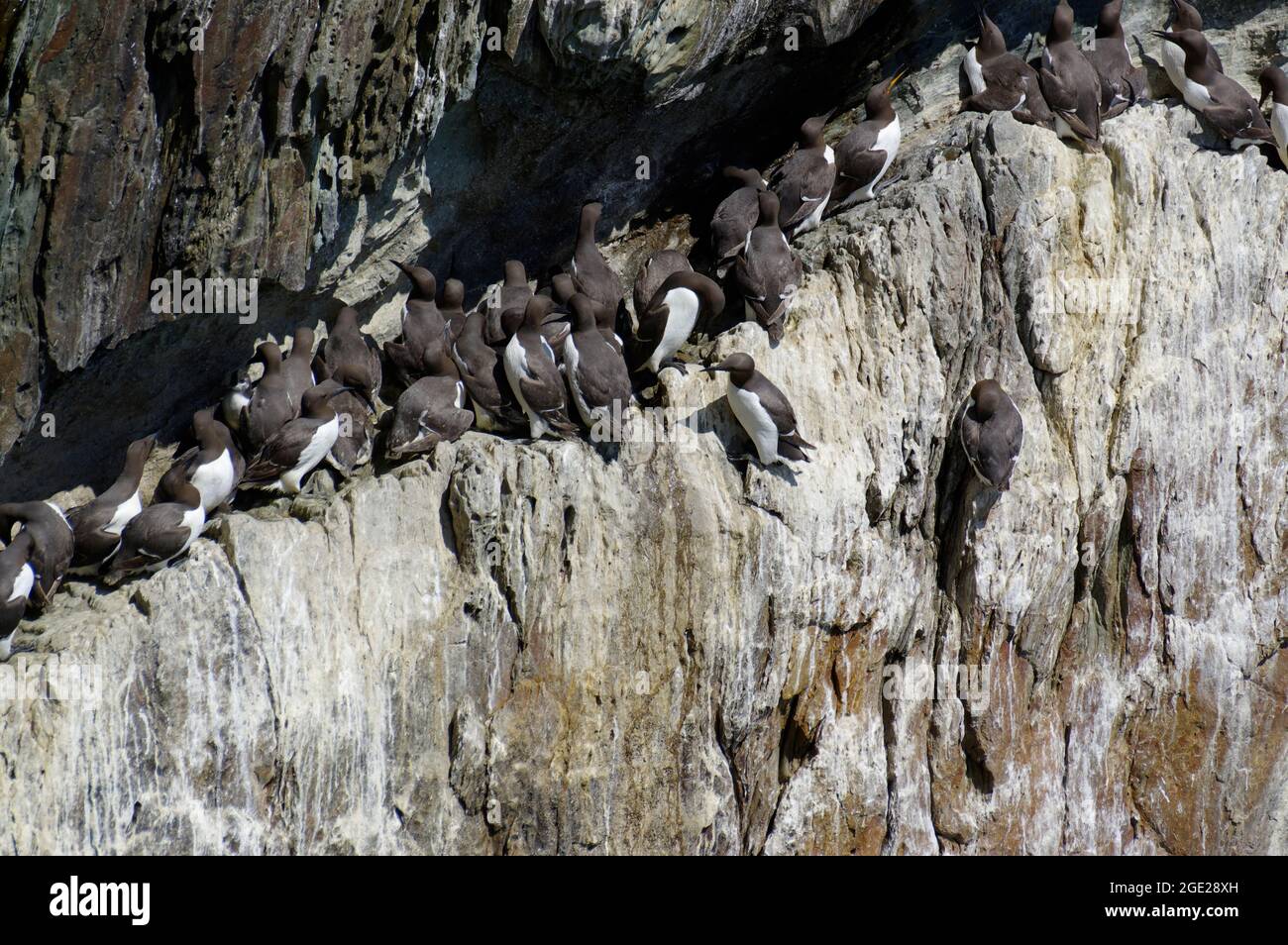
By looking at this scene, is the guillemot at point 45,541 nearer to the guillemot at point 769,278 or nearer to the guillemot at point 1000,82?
the guillemot at point 769,278

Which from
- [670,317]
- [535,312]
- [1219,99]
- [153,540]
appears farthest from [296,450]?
[1219,99]

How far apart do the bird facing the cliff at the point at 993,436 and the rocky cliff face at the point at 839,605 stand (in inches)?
14.3

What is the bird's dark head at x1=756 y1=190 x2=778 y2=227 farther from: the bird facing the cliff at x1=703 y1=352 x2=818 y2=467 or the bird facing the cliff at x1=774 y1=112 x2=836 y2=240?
the bird facing the cliff at x1=703 y1=352 x2=818 y2=467

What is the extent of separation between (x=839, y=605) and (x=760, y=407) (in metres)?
1.58

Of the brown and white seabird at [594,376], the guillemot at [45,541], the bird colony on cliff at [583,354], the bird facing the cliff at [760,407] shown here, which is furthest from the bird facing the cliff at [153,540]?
the bird facing the cliff at [760,407]

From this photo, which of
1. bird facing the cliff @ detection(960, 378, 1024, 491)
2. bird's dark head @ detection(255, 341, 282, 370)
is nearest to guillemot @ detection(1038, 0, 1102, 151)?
bird facing the cliff @ detection(960, 378, 1024, 491)

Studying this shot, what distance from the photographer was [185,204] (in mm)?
8375

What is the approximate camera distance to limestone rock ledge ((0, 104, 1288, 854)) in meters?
7.93

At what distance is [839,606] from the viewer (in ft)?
31.7

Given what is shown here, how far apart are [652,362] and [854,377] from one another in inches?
57.7

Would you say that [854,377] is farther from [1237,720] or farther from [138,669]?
[138,669]

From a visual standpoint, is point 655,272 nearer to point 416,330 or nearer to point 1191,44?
point 416,330

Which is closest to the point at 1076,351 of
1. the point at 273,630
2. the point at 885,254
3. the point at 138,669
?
the point at 885,254

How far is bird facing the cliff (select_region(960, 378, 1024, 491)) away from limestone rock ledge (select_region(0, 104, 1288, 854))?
1.15 feet
